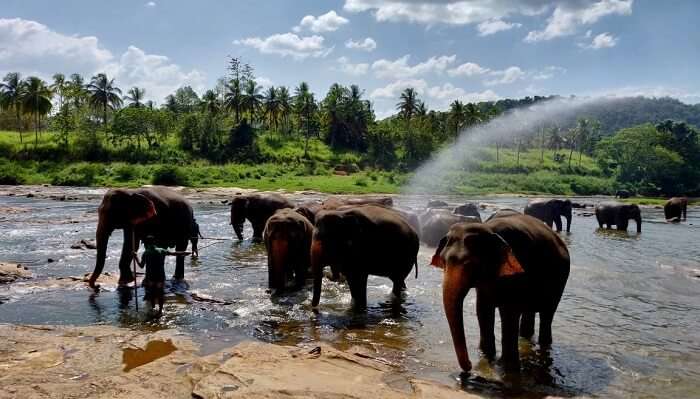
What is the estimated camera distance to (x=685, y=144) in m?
80.9

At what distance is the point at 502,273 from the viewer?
6352 mm

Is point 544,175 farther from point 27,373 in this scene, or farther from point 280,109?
point 27,373

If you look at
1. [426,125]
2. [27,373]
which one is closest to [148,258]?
[27,373]

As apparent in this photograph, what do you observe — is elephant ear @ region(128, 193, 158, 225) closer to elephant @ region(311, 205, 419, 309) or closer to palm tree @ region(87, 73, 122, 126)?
elephant @ region(311, 205, 419, 309)

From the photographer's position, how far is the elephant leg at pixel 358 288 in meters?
10.1

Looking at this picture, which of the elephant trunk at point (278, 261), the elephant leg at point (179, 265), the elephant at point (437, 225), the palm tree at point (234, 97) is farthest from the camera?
the palm tree at point (234, 97)

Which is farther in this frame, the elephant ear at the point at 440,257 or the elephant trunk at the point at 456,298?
the elephant ear at the point at 440,257

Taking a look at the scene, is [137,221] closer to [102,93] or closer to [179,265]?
[179,265]

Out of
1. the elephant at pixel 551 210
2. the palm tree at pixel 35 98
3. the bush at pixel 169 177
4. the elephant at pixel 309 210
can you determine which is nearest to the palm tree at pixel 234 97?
the palm tree at pixel 35 98

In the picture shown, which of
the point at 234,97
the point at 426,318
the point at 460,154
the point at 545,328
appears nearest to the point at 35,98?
the point at 234,97

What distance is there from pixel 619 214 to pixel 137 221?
25646mm

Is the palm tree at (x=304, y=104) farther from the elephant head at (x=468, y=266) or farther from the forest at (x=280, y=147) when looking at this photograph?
the elephant head at (x=468, y=266)

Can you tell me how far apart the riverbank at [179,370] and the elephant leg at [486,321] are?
1.16 m

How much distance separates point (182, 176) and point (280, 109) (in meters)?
43.3
